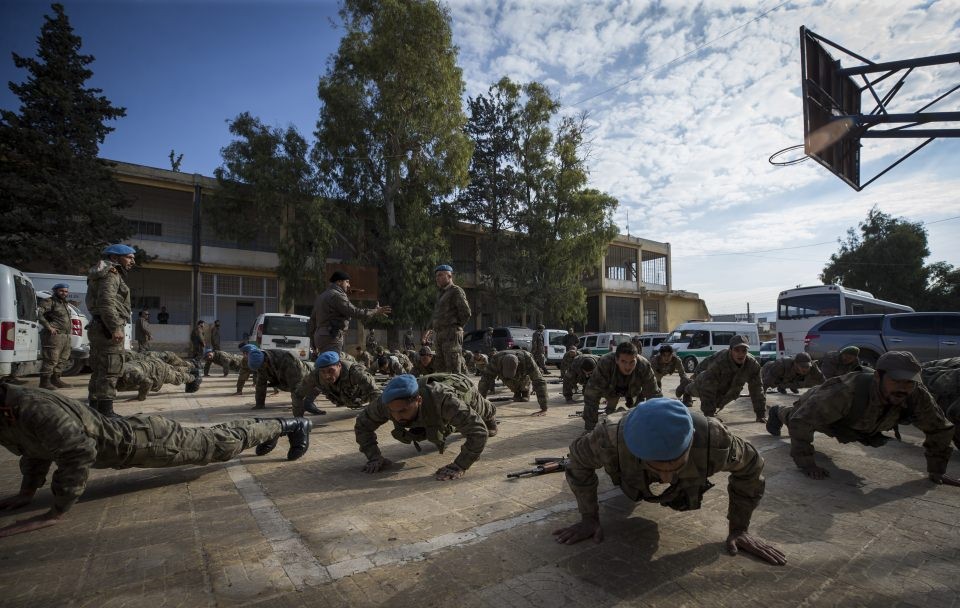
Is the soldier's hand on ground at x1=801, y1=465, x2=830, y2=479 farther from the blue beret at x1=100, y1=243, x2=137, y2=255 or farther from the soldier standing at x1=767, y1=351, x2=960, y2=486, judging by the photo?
the blue beret at x1=100, y1=243, x2=137, y2=255

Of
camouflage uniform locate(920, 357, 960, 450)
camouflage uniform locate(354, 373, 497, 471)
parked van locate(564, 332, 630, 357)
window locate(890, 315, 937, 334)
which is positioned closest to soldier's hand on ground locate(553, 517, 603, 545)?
camouflage uniform locate(354, 373, 497, 471)

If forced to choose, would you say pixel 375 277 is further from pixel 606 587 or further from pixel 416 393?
pixel 606 587

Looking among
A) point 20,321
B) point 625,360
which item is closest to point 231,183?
point 20,321

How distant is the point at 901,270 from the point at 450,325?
3312 cm

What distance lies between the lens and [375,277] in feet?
58.3

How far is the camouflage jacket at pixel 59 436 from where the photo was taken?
2645mm

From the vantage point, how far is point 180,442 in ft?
10.6

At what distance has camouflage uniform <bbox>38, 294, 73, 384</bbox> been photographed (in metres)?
8.13

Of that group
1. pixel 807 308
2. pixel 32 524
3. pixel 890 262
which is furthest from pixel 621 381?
pixel 890 262

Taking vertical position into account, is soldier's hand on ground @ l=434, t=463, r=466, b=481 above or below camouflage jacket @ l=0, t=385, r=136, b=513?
below

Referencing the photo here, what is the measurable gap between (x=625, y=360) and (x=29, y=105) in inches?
763

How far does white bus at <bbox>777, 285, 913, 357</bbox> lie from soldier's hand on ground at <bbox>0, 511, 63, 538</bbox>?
15.6m

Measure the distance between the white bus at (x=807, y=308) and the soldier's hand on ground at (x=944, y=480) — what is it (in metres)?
11.3

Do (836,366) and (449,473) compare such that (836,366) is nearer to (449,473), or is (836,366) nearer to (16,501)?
(449,473)
